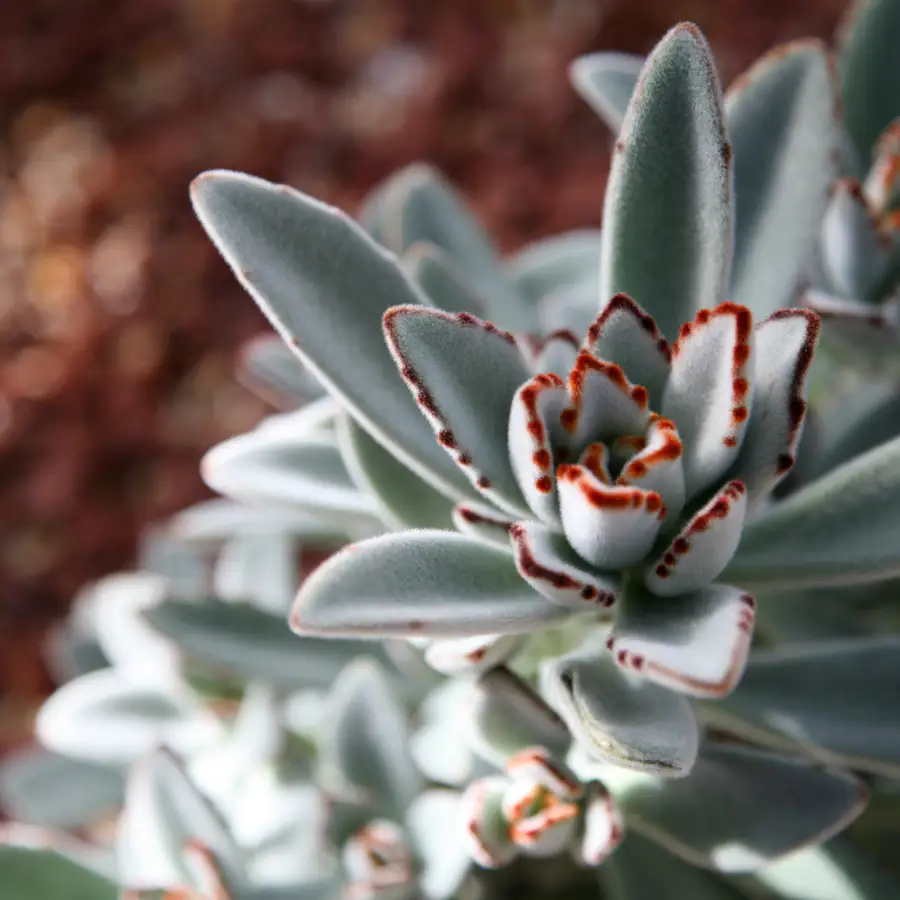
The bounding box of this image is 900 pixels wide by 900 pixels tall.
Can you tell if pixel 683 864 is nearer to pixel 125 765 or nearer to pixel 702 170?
pixel 702 170

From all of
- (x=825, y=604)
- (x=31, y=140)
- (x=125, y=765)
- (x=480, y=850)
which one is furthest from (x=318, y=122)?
(x=480, y=850)

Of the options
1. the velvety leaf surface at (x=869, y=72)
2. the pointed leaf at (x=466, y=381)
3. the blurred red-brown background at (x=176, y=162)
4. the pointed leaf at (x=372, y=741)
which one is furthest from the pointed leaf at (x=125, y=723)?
the blurred red-brown background at (x=176, y=162)

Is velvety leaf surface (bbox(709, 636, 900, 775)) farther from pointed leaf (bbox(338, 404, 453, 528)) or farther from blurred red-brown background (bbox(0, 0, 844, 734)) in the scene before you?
blurred red-brown background (bbox(0, 0, 844, 734))

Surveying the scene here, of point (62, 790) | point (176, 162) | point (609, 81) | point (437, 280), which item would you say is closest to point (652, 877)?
point (437, 280)

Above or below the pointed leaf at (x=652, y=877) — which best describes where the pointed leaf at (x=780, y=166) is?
above

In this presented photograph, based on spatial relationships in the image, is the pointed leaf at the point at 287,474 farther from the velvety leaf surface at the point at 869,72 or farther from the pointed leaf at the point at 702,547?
the velvety leaf surface at the point at 869,72

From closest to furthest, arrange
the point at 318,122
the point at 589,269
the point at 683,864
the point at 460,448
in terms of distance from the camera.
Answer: the point at 460,448
the point at 683,864
the point at 589,269
the point at 318,122
